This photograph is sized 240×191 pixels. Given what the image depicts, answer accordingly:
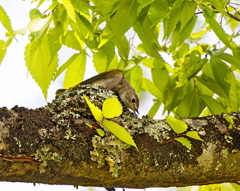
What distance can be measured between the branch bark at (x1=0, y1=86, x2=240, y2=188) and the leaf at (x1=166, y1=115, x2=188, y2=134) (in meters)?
0.08

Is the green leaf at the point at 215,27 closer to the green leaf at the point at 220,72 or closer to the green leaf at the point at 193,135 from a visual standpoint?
the green leaf at the point at 220,72

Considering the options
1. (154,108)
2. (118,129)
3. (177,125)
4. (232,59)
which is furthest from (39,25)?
(154,108)

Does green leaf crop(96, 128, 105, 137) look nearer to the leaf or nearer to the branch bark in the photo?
the branch bark

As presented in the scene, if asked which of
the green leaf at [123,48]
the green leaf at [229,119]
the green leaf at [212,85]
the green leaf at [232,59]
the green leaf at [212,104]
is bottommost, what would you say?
the green leaf at [229,119]

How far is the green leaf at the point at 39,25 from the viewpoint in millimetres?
1486

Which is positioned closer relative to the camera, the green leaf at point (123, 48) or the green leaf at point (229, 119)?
the green leaf at point (229, 119)

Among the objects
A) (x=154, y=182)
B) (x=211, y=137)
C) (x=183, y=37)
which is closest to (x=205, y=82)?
(x=183, y=37)

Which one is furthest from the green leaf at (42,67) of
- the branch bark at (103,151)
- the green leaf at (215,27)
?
the green leaf at (215,27)

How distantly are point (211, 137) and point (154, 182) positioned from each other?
0.36 meters

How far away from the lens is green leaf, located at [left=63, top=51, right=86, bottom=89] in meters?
2.17

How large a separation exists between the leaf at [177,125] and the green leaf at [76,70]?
88 centimetres

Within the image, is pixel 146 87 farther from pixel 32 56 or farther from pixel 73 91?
pixel 32 56

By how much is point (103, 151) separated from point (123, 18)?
1.90 ft

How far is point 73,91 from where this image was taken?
6.22 ft
